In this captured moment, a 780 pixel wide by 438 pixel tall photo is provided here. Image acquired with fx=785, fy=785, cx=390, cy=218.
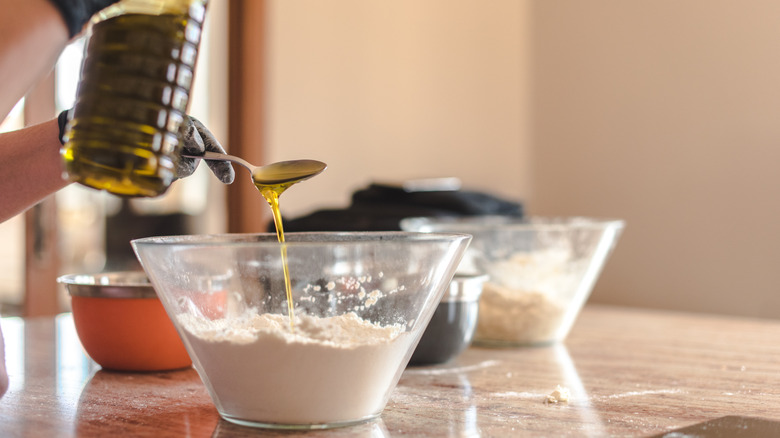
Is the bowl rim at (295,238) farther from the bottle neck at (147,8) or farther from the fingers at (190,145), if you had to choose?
the bottle neck at (147,8)

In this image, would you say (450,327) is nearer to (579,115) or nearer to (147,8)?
(147,8)

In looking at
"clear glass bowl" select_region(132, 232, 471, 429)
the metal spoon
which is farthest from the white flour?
the metal spoon

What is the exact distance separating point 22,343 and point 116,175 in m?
0.71

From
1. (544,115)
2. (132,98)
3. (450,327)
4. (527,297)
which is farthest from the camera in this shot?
→ (544,115)

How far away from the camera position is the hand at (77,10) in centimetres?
60

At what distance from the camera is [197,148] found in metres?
0.76

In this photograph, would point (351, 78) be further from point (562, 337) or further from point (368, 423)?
point (368, 423)

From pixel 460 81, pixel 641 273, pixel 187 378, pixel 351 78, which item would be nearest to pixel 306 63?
pixel 351 78

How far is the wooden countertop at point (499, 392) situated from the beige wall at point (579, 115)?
126cm

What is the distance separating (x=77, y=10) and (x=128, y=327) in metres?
0.44

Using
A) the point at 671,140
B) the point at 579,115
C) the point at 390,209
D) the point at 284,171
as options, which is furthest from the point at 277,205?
the point at 579,115

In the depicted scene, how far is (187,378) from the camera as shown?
922mm

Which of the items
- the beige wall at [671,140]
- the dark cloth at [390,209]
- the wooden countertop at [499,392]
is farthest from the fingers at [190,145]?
the beige wall at [671,140]

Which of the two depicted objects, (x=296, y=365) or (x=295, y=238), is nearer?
(x=296, y=365)
